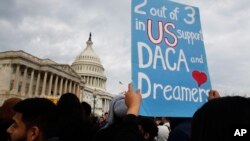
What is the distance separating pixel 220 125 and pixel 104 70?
11718 centimetres

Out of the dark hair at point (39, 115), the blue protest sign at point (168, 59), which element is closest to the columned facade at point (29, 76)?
the blue protest sign at point (168, 59)

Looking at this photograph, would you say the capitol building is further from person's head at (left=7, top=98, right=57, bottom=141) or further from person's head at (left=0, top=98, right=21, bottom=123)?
person's head at (left=7, top=98, right=57, bottom=141)

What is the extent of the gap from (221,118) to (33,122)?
2023 millimetres

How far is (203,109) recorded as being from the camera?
1.62 m

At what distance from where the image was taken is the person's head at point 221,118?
4.80 ft

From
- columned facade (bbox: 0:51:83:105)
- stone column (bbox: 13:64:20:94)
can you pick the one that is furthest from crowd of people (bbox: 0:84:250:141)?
stone column (bbox: 13:64:20:94)

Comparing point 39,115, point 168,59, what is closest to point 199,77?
point 168,59

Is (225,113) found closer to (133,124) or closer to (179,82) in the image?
(133,124)

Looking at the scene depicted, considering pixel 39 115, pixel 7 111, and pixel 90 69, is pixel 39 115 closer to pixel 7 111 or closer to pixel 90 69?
pixel 7 111

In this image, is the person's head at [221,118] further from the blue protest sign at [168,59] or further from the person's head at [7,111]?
the person's head at [7,111]

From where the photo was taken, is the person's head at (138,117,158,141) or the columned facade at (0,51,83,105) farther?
the columned facade at (0,51,83,105)

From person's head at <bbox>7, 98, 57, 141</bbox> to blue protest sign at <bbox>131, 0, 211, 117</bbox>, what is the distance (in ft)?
3.24

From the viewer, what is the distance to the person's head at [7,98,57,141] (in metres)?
3.04

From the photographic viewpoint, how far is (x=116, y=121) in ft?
11.4
